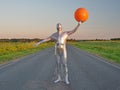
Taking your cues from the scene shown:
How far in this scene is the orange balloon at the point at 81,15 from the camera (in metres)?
7.52

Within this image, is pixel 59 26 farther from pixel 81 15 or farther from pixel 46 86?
pixel 46 86

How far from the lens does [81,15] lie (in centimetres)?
751

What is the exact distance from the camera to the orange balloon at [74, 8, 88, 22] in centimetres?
752

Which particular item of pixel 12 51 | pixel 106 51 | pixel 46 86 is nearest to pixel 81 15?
pixel 46 86

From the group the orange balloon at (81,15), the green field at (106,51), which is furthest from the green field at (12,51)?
the orange balloon at (81,15)

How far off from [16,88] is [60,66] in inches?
67.5

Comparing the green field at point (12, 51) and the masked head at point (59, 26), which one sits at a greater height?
the masked head at point (59, 26)

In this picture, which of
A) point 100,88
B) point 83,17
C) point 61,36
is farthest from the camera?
point 61,36

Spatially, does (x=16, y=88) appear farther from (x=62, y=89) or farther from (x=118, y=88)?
(x=118, y=88)

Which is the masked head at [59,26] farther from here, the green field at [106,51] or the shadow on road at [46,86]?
the green field at [106,51]

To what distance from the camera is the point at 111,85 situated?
339 inches

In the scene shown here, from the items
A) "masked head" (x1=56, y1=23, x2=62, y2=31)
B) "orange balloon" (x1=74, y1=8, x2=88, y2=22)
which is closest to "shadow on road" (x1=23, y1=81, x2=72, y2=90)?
"masked head" (x1=56, y1=23, x2=62, y2=31)

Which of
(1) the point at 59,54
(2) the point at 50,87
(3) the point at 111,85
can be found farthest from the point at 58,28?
(3) the point at 111,85

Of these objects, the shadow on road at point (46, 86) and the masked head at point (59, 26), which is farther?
the masked head at point (59, 26)
